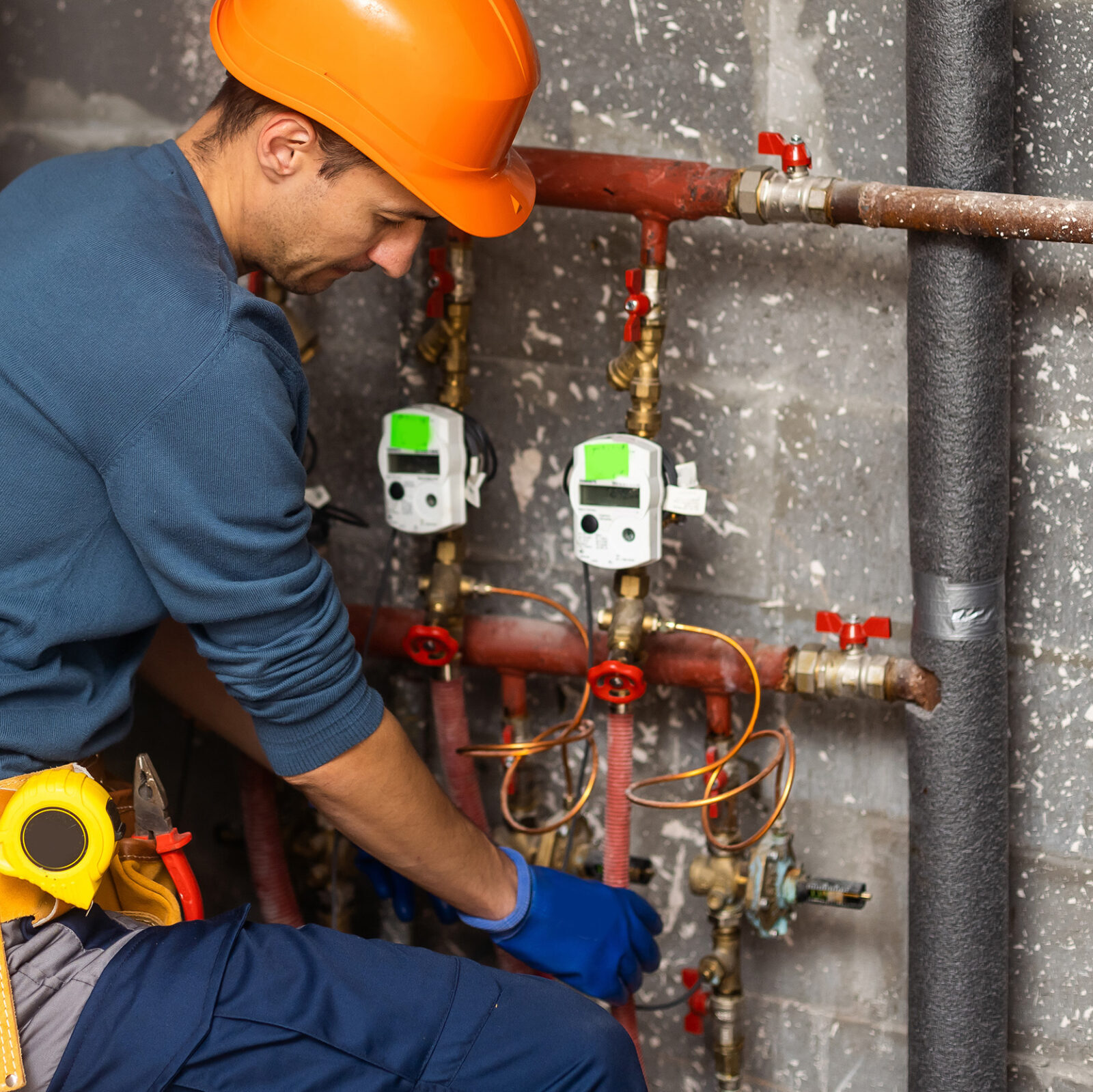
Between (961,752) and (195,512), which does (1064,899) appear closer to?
(961,752)

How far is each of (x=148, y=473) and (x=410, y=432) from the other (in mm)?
460

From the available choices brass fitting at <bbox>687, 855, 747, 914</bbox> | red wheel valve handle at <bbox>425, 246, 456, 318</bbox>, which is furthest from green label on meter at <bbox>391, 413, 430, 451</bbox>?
brass fitting at <bbox>687, 855, 747, 914</bbox>

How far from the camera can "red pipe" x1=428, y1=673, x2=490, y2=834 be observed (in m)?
1.50

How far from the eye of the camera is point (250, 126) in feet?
3.53

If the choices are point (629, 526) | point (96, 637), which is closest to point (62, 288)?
point (96, 637)

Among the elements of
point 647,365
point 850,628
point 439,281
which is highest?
point 439,281

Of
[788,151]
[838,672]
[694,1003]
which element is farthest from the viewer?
[694,1003]

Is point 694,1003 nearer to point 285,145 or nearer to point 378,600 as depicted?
point 378,600

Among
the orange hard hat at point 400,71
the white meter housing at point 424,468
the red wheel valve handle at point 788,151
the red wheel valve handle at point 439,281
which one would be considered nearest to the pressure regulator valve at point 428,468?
the white meter housing at point 424,468

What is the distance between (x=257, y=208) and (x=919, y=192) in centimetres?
59

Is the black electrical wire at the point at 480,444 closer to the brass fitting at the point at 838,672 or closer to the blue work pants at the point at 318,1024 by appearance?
the brass fitting at the point at 838,672

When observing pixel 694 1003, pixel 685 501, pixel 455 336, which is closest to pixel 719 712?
pixel 685 501

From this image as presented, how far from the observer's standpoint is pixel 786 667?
136 centimetres

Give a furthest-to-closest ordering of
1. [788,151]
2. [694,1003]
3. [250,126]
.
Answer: [694,1003]
[788,151]
[250,126]
